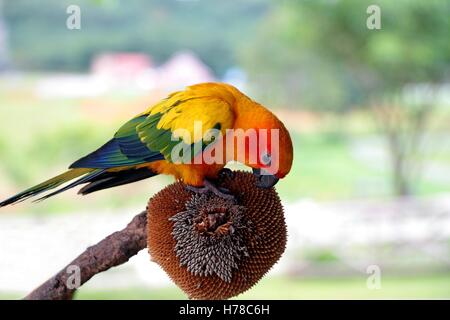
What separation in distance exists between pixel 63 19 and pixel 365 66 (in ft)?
5.53

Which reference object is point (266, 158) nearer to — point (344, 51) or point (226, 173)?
point (226, 173)

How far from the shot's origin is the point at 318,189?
283 cm

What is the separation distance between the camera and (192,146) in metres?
1.02

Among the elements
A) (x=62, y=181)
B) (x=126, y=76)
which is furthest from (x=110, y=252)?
(x=126, y=76)

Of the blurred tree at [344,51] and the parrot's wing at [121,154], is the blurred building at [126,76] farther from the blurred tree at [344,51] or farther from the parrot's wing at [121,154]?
the parrot's wing at [121,154]

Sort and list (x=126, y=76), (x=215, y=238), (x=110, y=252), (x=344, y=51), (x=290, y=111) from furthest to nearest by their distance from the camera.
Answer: (x=344, y=51) → (x=290, y=111) → (x=126, y=76) → (x=110, y=252) → (x=215, y=238)

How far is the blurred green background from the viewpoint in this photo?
2.56 m

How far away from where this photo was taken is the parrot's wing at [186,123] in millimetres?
1011

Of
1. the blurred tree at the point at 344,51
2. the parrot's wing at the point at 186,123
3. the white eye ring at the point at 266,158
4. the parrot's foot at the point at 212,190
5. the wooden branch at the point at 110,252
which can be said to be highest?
the blurred tree at the point at 344,51

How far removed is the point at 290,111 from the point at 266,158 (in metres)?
1.89

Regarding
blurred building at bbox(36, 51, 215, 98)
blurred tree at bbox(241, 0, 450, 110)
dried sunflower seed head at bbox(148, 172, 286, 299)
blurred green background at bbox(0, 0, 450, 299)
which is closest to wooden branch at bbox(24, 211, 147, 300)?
dried sunflower seed head at bbox(148, 172, 286, 299)

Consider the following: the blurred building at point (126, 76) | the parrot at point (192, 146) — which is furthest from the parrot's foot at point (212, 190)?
the blurred building at point (126, 76)

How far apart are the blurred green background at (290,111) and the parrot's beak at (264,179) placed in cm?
117
